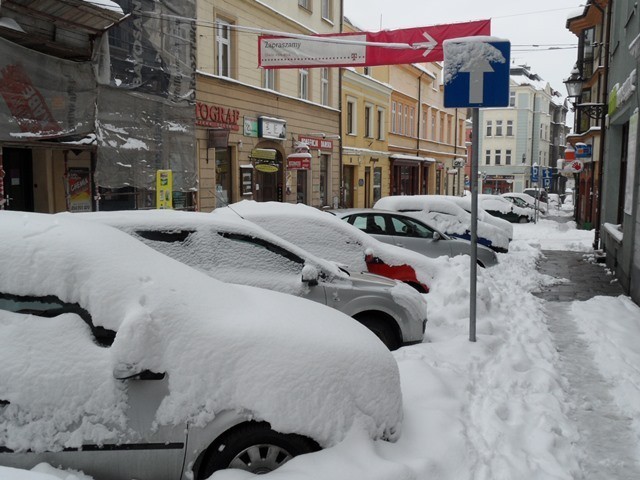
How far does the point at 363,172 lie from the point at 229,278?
26.8 m

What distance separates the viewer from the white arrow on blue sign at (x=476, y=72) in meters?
6.20

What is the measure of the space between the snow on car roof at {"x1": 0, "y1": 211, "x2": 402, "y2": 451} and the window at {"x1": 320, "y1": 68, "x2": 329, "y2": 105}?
78.4ft

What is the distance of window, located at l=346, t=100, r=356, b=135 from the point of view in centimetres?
3081

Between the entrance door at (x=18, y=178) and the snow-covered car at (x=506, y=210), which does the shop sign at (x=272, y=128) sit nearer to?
the entrance door at (x=18, y=178)

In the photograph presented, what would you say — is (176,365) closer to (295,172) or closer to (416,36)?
(416,36)

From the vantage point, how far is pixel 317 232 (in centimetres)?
805

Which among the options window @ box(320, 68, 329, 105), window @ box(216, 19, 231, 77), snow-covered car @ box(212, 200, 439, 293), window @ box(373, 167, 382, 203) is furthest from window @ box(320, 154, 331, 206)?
snow-covered car @ box(212, 200, 439, 293)

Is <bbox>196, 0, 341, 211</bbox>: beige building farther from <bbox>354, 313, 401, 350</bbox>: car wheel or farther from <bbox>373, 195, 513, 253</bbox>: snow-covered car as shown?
<bbox>354, 313, 401, 350</bbox>: car wheel

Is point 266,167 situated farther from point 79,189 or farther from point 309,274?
point 309,274

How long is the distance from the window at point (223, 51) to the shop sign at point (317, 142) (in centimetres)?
540

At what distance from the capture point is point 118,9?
11.1 meters

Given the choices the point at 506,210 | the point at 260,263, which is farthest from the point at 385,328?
the point at 506,210

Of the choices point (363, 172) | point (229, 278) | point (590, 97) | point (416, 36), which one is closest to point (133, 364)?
point (229, 278)

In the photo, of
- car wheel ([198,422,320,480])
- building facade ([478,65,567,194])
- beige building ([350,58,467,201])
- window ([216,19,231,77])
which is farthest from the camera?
building facade ([478,65,567,194])
